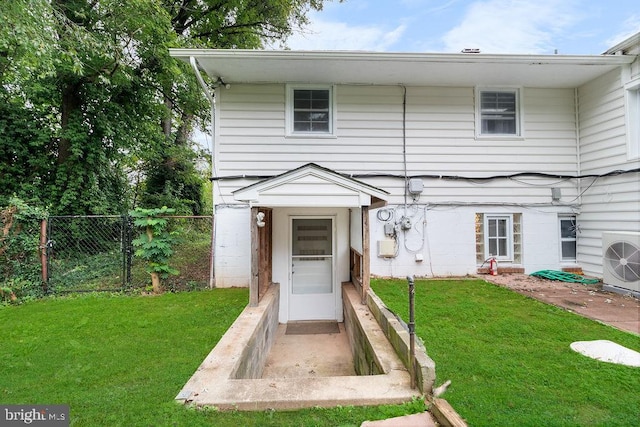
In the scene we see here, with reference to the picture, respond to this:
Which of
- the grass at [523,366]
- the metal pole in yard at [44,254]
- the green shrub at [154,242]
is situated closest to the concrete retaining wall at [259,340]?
the grass at [523,366]

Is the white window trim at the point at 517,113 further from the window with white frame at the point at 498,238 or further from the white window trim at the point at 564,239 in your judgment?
the white window trim at the point at 564,239

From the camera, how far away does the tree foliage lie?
20.3ft

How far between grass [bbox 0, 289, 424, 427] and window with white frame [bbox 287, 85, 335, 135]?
3.92 meters

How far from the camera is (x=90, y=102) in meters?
7.72

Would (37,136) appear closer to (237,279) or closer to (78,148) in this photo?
(78,148)

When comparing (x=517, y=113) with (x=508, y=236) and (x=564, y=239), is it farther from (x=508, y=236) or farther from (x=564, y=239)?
(x=564, y=239)

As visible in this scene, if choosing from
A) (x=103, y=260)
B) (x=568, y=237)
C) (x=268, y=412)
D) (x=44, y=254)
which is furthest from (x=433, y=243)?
(x=44, y=254)

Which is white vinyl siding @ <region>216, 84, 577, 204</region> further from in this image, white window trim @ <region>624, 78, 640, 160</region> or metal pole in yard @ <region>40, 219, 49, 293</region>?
metal pole in yard @ <region>40, 219, 49, 293</region>

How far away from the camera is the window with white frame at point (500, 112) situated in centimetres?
671

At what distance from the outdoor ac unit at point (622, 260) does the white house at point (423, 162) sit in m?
0.91

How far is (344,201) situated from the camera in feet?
14.4

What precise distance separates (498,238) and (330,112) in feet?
15.9

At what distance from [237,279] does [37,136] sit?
246 inches

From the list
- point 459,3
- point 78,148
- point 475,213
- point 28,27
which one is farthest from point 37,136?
point 459,3
